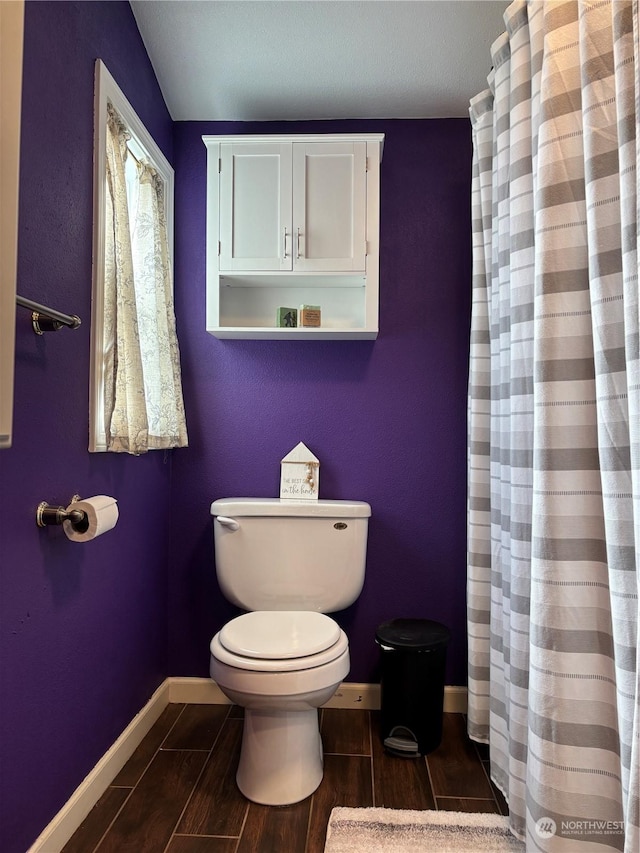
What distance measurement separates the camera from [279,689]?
4.76 ft

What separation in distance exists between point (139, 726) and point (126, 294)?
1.42 m

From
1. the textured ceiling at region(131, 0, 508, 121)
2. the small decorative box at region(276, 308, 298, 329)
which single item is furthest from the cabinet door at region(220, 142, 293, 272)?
the textured ceiling at region(131, 0, 508, 121)

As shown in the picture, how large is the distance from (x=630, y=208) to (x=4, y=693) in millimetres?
1574

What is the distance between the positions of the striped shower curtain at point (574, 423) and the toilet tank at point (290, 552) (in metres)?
0.64

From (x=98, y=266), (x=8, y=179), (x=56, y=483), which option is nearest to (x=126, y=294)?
(x=98, y=266)

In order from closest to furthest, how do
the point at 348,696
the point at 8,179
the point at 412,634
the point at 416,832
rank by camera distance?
the point at 8,179, the point at 416,832, the point at 412,634, the point at 348,696

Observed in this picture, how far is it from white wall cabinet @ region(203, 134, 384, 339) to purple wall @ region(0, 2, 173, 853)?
1.44ft

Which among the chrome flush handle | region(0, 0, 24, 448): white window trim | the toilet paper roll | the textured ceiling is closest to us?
region(0, 0, 24, 448): white window trim

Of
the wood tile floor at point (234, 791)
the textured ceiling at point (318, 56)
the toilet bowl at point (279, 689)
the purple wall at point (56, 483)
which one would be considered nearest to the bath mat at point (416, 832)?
the wood tile floor at point (234, 791)

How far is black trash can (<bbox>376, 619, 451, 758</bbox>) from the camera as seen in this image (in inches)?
71.4

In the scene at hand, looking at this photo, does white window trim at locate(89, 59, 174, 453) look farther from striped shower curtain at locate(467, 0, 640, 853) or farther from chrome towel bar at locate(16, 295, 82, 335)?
striped shower curtain at locate(467, 0, 640, 853)

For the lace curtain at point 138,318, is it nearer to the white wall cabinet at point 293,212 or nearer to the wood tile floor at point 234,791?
the white wall cabinet at point 293,212

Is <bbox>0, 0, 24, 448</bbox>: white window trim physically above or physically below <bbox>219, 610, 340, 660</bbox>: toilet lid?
above

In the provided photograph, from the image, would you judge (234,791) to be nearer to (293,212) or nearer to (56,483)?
(56,483)
